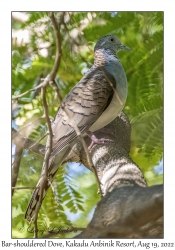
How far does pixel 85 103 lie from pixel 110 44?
52 cm

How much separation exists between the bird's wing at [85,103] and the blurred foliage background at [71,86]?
3.9 inches

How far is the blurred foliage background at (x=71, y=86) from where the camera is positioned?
112 inches

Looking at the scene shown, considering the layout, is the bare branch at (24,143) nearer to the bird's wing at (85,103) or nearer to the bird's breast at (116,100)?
the bird's wing at (85,103)

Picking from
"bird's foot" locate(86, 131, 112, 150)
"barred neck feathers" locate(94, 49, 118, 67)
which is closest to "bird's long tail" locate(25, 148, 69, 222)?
"bird's foot" locate(86, 131, 112, 150)

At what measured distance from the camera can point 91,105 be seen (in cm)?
320

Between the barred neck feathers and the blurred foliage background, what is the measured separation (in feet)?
0.47

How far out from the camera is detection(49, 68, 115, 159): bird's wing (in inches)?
122

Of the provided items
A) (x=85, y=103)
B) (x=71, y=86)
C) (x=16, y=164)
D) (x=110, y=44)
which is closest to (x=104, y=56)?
(x=110, y=44)

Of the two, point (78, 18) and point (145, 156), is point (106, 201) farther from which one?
point (78, 18)

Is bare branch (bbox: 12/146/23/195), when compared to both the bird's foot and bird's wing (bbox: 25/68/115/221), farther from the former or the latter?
the bird's foot

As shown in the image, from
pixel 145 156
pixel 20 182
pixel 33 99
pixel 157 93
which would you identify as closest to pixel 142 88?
pixel 157 93

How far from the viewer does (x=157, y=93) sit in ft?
9.76

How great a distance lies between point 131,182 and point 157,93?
723 millimetres

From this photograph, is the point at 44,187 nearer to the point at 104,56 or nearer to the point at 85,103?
the point at 85,103
